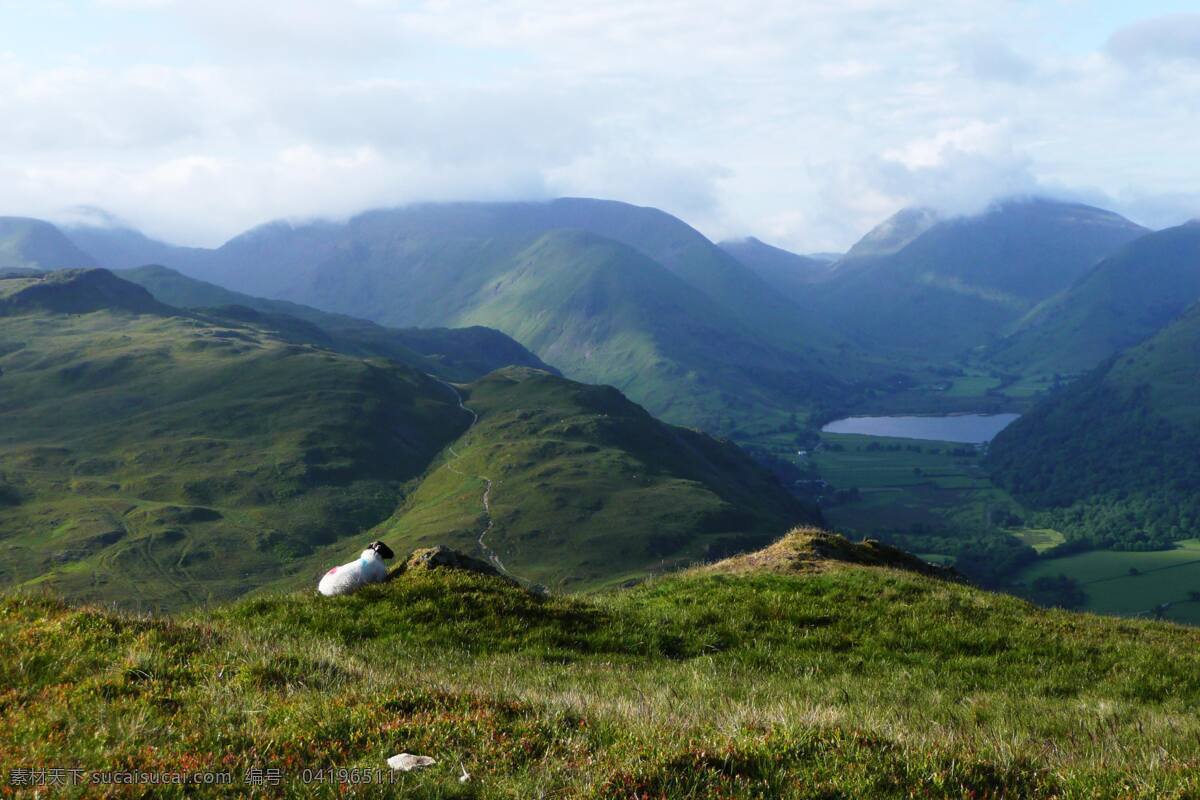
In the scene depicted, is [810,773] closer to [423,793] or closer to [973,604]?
[423,793]

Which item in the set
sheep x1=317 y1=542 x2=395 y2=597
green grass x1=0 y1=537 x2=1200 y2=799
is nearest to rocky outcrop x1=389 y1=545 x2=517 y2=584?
sheep x1=317 y1=542 x2=395 y2=597

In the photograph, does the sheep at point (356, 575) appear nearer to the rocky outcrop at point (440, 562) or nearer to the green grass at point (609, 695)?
the rocky outcrop at point (440, 562)

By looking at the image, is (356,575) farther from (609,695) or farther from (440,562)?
(609,695)

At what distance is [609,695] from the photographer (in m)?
13.1

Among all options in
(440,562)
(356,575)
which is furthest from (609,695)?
(440,562)

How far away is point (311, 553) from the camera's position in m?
167

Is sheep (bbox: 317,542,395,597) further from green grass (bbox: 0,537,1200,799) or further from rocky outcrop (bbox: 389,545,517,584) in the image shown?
green grass (bbox: 0,537,1200,799)

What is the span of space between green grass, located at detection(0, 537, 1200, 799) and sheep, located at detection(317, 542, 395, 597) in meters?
0.84

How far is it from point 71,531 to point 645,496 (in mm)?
112449

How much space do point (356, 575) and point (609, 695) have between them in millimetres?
9415

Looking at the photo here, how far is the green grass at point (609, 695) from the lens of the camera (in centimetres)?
924

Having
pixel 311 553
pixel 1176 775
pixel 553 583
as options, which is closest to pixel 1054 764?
pixel 1176 775

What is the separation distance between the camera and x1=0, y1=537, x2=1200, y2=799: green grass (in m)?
9.24

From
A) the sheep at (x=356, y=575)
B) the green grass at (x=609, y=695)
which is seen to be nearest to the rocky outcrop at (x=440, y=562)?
the sheep at (x=356, y=575)
